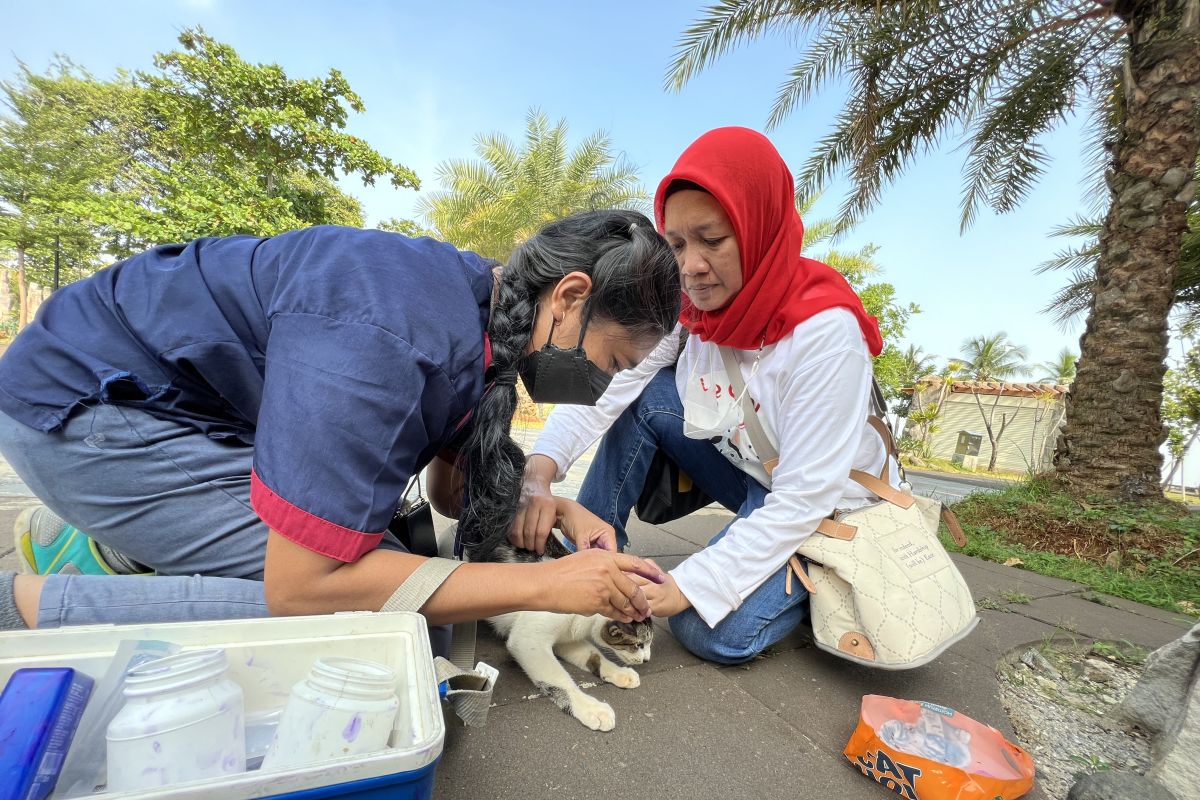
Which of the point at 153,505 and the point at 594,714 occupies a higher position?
the point at 153,505

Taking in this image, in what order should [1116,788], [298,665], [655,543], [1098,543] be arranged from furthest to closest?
[1098,543], [655,543], [1116,788], [298,665]

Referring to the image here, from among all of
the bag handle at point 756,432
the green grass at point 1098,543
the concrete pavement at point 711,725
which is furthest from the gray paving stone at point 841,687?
the green grass at point 1098,543

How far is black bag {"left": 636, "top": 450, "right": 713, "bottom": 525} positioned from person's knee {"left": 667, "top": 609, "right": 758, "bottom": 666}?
28.2 inches

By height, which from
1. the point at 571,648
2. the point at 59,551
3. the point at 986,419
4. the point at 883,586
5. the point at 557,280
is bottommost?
the point at 571,648

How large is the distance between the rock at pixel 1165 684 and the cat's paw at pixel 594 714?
1.35 meters

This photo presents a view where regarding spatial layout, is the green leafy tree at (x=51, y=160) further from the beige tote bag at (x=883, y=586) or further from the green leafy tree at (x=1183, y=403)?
the green leafy tree at (x=1183, y=403)

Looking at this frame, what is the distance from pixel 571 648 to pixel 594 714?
0.49 metres

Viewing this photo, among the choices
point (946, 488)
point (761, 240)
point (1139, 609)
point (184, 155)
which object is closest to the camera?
point (761, 240)

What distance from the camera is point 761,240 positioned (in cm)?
188

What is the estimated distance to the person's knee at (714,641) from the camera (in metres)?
1.70

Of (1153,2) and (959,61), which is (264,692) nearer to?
(1153,2)

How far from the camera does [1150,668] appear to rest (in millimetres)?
1490

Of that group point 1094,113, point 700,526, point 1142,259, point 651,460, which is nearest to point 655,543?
point 700,526

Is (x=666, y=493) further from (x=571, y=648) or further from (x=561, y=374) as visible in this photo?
(x=561, y=374)
